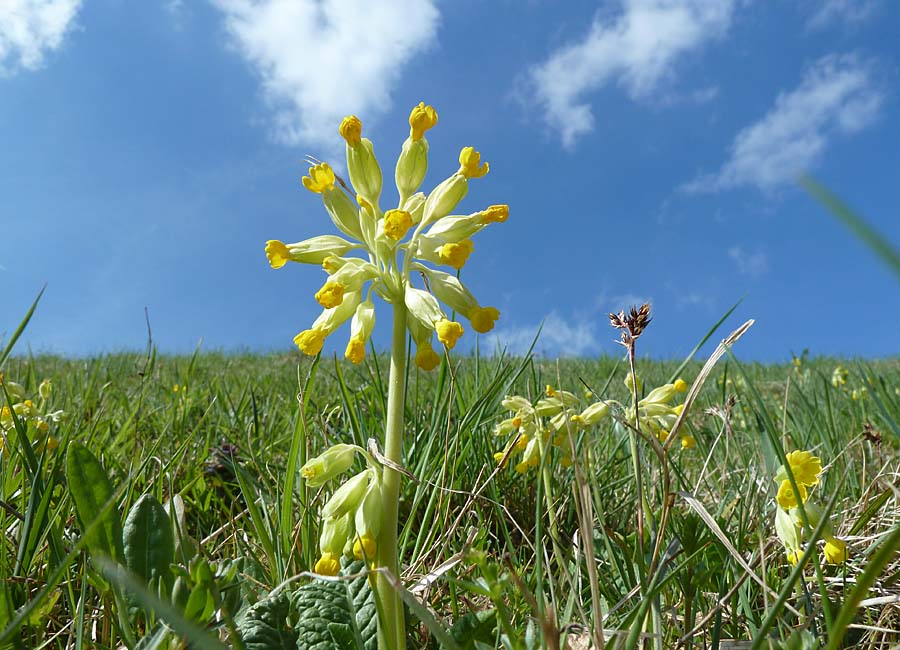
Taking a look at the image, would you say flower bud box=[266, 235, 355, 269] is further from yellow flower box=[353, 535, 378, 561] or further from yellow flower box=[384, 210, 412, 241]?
yellow flower box=[353, 535, 378, 561]

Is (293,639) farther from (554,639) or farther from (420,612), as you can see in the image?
(554,639)

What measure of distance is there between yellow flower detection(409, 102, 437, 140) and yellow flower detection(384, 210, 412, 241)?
1.16 feet

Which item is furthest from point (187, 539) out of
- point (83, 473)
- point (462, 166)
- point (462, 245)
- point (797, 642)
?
point (797, 642)

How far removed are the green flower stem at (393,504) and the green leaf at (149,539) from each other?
0.48 metres

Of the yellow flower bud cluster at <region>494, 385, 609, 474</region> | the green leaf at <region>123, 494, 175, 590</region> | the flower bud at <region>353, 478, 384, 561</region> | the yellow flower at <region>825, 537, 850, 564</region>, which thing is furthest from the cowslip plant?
the yellow flower at <region>825, 537, 850, 564</region>

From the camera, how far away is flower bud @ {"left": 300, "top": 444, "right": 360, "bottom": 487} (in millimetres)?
1573

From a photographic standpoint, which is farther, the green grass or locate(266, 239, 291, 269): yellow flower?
locate(266, 239, 291, 269): yellow flower

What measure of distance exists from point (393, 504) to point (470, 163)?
92cm

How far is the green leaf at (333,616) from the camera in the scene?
149cm

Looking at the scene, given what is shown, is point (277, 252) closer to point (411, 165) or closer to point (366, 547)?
point (411, 165)

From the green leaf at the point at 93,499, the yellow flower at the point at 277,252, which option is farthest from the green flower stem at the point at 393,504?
the green leaf at the point at 93,499

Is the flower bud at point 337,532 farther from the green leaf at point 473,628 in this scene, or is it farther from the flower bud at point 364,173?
the flower bud at point 364,173

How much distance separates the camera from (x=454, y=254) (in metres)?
1.60

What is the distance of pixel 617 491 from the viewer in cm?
292
